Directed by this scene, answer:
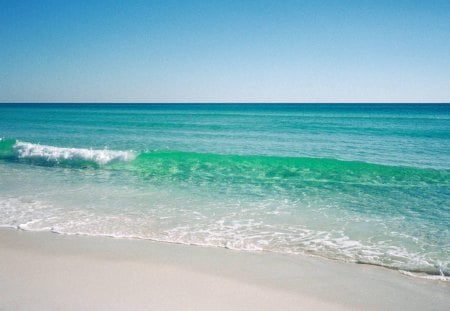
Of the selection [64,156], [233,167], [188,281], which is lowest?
[188,281]

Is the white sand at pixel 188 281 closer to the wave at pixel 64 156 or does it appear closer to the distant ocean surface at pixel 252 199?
the distant ocean surface at pixel 252 199

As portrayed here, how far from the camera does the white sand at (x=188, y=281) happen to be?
4230 millimetres

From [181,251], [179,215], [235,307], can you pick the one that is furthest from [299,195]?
[235,307]

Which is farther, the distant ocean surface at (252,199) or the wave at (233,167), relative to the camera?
the wave at (233,167)

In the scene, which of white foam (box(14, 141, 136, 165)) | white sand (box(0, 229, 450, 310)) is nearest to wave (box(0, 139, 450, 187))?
white foam (box(14, 141, 136, 165))

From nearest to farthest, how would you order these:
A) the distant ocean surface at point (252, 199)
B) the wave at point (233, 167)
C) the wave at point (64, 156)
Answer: the distant ocean surface at point (252, 199) → the wave at point (233, 167) → the wave at point (64, 156)

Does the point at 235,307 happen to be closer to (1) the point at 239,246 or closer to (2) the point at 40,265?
(1) the point at 239,246

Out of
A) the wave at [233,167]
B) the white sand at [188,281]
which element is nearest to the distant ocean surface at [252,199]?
the wave at [233,167]

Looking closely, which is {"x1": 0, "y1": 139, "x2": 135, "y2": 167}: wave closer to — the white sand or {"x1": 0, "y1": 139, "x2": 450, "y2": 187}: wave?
{"x1": 0, "y1": 139, "x2": 450, "y2": 187}: wave

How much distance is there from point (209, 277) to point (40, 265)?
2638 mm

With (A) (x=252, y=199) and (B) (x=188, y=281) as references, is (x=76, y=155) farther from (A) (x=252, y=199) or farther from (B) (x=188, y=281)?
(B) (x=188, y=281)

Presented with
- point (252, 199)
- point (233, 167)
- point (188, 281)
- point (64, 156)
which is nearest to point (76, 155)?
point (64, 156)

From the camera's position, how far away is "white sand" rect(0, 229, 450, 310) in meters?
4.23

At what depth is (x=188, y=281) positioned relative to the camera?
190 inches
